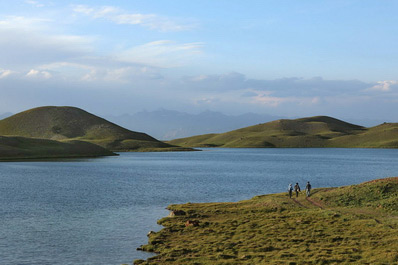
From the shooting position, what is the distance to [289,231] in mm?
39969

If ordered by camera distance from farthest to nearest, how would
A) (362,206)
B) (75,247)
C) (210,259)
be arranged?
(362,206), (75,247), (210,259)

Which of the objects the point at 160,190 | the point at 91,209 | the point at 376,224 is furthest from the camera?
the point at 160,190

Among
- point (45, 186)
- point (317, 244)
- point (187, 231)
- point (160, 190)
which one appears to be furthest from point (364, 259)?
point (45, 186)

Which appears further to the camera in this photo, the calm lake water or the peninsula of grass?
the calm lake water

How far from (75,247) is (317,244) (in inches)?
833

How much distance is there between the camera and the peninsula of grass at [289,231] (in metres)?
31.8

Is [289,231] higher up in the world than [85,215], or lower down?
lower down

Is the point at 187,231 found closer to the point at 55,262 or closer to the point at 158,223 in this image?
the point at 158,223

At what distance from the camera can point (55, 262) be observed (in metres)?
33.0

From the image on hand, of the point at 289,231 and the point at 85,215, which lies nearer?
the point at 289,231

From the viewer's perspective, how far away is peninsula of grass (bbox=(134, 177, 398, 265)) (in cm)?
3184

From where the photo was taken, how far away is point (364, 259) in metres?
29.8

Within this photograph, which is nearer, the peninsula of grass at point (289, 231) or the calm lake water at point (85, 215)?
the peninsula of grass at point (289, 231)

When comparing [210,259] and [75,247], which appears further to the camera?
[75,247]
